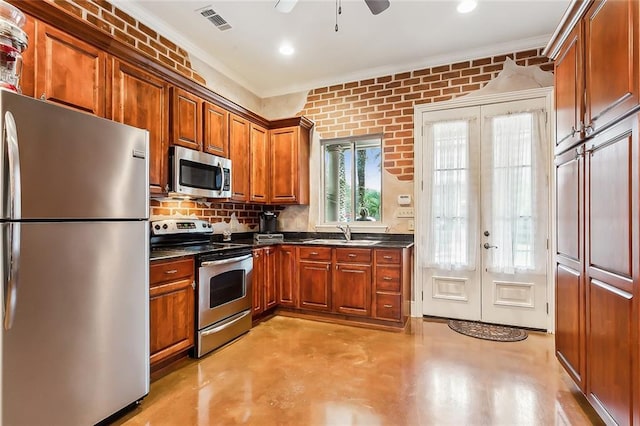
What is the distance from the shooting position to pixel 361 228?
4.19 metres

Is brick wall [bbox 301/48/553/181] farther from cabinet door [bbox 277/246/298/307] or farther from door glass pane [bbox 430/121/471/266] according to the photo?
cabinet door [bbox 277/246/298/307]

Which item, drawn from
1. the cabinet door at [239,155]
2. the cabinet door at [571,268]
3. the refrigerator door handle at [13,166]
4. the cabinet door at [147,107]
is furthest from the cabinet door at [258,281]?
the cabinet door at [571,268]

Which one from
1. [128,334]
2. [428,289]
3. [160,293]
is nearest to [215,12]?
[160,293]

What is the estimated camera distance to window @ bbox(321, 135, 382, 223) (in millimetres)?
4215

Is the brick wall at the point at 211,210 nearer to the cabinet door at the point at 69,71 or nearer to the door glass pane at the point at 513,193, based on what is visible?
the cabinet door at the point at 69,71

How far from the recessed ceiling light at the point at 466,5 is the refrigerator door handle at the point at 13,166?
3265mm

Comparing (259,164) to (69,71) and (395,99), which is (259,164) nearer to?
(395,99)

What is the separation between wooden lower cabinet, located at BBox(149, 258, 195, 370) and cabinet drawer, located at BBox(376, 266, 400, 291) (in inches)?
74.5

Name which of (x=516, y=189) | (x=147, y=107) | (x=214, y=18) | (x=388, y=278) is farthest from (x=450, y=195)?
(x=147, y=107)

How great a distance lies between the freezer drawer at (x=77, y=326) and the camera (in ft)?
4.90

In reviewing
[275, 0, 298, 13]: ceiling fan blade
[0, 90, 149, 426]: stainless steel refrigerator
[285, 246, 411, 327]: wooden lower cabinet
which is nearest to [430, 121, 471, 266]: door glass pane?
[285, 246, 411, 327]: wooden lower cabinet

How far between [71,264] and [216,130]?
2054 millimetres

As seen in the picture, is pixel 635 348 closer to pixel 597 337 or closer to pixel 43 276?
pixel 597 337

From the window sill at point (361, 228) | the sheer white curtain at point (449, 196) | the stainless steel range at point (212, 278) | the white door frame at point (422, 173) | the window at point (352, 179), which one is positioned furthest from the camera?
the window at point (352, 179)
